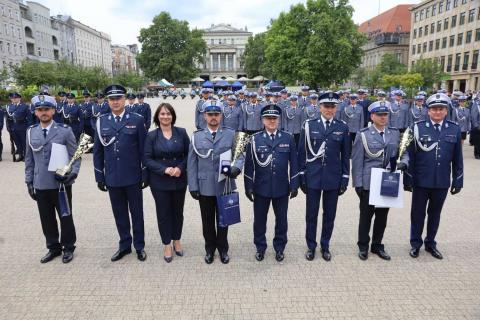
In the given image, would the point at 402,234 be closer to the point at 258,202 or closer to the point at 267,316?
the point at 258,202

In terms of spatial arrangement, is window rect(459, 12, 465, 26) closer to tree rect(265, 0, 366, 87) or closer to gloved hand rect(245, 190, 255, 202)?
tree rect(265, 0, 366, 87)

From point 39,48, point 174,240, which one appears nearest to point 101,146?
point 174,240

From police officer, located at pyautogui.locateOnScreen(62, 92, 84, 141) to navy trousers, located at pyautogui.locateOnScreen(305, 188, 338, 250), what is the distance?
976cm

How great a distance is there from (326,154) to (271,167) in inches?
30.2

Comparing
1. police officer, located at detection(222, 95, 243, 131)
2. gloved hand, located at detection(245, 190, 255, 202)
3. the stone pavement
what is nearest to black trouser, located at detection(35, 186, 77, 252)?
the stone pavement

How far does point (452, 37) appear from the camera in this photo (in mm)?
54469

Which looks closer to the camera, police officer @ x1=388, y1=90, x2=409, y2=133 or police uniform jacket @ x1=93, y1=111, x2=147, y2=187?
police uniform jacket @ x1=93, y1=111, x2=147, y2=187

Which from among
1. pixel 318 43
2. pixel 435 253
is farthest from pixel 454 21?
pixel 435 253

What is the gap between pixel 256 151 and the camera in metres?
4.66

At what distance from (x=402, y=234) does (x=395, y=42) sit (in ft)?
261

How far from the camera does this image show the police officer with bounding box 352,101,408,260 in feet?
15.5

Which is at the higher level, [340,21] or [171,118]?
[340,21]

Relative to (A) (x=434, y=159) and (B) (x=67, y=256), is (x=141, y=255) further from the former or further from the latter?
(A) (x=434, y=159)

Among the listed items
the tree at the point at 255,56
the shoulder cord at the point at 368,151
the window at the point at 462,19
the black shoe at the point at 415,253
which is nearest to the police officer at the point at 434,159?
the black shoe at the point at 415,253
